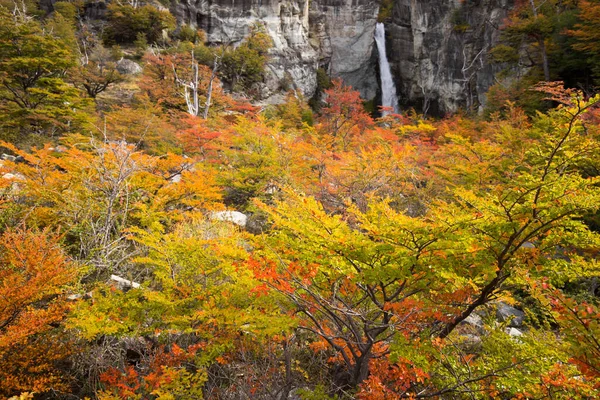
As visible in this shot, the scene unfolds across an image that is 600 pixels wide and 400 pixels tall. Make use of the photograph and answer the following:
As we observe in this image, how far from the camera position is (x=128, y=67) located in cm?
2314

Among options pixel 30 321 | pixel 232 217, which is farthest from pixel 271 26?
pixel 30 321

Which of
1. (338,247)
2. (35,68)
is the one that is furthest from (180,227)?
(35,68)

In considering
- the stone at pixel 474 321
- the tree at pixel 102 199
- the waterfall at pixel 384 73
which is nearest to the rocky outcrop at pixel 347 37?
the waterfall at pixel 384 73

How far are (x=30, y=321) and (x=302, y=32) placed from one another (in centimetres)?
3255

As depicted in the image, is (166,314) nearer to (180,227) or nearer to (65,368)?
(65,368)

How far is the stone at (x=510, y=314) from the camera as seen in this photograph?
6.30 metres

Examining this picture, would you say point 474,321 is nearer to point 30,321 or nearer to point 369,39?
point 30,321

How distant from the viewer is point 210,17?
27.9 meters

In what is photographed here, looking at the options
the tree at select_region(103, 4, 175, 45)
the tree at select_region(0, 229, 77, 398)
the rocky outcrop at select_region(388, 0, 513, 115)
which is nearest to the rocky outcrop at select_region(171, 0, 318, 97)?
the tree at select_region(103, 4, 175, 45)

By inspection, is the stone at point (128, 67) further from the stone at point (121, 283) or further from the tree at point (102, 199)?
the stone at point (121, 283)

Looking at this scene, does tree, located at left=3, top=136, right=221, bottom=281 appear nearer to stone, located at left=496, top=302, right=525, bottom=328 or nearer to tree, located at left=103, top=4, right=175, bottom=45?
stone, located at left=496, top=302, right=525, bottom=328

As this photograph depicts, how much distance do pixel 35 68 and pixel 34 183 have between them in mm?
8654

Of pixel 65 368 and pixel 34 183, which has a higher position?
pixel 34 183

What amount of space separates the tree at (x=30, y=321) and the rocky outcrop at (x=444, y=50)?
90.8 feet
